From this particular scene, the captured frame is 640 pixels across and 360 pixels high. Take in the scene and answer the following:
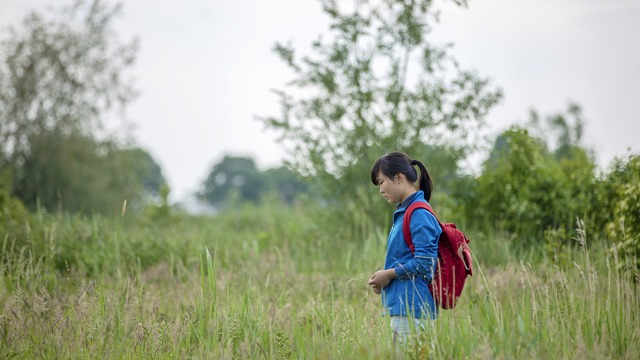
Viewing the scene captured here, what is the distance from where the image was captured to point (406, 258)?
4254 mm

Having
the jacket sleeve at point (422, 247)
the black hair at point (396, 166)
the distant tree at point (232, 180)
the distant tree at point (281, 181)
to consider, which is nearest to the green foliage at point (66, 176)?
the black hair at point (396, 166)

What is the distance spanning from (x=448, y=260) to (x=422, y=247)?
9.6 inches

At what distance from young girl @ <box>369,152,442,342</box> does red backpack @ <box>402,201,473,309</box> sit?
0.17ft

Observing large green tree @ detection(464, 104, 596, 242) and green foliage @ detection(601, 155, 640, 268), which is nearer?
green foliage @ detection(601, 155, 640, 268)

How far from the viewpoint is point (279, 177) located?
6003 cm

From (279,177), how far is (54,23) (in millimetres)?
40941

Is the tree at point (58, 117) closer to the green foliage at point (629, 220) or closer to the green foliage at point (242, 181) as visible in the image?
the green foliage at point (629, 220)

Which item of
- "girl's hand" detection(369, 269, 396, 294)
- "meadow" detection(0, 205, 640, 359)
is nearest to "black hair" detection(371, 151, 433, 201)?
"girl's hand" detection(369, 269, 396, 294)

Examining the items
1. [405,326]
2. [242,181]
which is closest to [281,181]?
[242,181]

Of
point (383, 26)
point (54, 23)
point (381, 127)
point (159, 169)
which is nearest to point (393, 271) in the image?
point (381, 127)

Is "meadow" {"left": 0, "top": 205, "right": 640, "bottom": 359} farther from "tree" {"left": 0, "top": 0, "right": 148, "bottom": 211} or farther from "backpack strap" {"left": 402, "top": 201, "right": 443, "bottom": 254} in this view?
"tree" {"left": 0, "top": 0, "right": 148, "bottom": 211}

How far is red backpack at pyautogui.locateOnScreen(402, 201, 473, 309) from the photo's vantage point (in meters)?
4.17

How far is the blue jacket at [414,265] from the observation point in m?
4.07

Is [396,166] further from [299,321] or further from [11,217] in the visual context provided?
[11,217]
